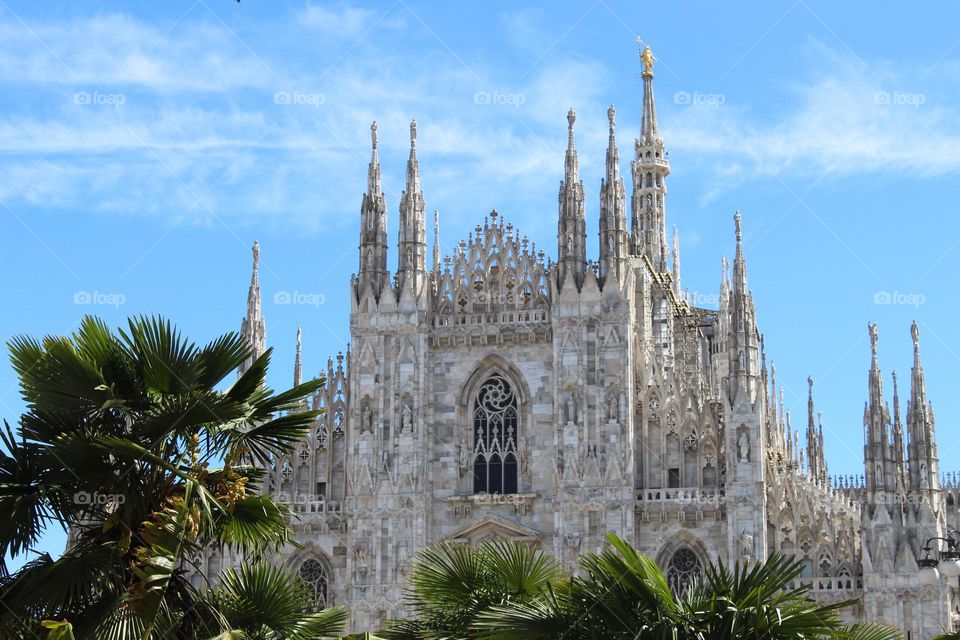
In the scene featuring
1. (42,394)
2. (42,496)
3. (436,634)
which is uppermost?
(42,394)

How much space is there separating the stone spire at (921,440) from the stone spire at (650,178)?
68.8 feet

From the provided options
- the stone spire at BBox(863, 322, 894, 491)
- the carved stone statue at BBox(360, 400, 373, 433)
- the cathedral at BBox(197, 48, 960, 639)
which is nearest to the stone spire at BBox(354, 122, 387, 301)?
the cathedral at BBox(197, 48, 960, 639)

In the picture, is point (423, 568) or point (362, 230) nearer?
point (423, 568)

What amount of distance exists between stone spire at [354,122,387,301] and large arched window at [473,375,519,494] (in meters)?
4.66

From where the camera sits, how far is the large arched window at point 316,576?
163 ft

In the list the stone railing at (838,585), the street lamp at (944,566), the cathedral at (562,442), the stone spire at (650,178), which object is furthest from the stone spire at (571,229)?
the street lamp at (944,566)

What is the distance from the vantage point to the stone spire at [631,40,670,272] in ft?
232

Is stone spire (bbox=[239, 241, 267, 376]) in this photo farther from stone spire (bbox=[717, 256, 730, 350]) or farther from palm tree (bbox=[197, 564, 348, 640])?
palm tree (bbox=[197, 564, 348, 640])

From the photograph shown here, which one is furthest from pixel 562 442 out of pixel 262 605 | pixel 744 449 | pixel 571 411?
pixel 262 605

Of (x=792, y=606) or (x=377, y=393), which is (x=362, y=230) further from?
(x=792, y=606)

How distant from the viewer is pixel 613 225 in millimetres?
50156

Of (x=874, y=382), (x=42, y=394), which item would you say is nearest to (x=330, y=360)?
(x=874, y=382)

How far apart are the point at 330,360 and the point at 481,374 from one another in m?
4.73

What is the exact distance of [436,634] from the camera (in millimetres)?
23344
